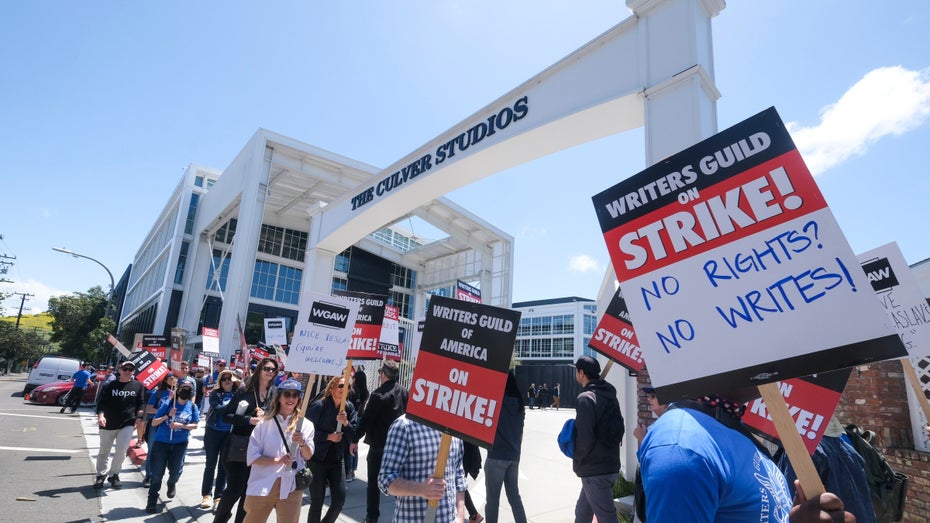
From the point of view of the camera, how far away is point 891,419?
5.59 m

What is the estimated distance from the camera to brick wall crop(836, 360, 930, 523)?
518 centimetres

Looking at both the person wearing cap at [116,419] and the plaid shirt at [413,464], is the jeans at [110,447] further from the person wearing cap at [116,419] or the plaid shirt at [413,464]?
the plaid shirt at [413,464]

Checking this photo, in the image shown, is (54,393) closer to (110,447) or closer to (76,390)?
(76,390)

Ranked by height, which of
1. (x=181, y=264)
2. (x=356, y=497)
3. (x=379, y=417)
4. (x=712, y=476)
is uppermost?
(x=181, y=264)

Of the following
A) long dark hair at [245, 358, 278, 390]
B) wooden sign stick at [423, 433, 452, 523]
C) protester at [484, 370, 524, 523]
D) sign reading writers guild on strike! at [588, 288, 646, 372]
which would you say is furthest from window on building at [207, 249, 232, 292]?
wooden sign stick at [423, 433, 452, 523]

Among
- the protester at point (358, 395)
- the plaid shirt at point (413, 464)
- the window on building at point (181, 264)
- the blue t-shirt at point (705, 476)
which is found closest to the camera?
the blue t-shirt at point (705, 476)

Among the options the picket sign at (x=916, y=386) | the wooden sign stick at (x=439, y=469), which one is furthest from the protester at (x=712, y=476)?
the picket sign at (x=916, y=386)

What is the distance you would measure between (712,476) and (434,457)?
6.43ft

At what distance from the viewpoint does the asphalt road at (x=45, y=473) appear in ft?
19.2

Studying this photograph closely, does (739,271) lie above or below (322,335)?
above

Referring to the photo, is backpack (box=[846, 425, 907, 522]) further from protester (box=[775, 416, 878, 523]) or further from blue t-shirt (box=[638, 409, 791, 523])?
blue t-shirt (box=[638, 409, 791, 523])

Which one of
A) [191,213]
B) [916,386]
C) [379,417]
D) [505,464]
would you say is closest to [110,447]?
[379,417]

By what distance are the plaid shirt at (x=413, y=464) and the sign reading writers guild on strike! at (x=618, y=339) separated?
1.86m

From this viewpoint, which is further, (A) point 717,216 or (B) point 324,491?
(B) point 324,491
